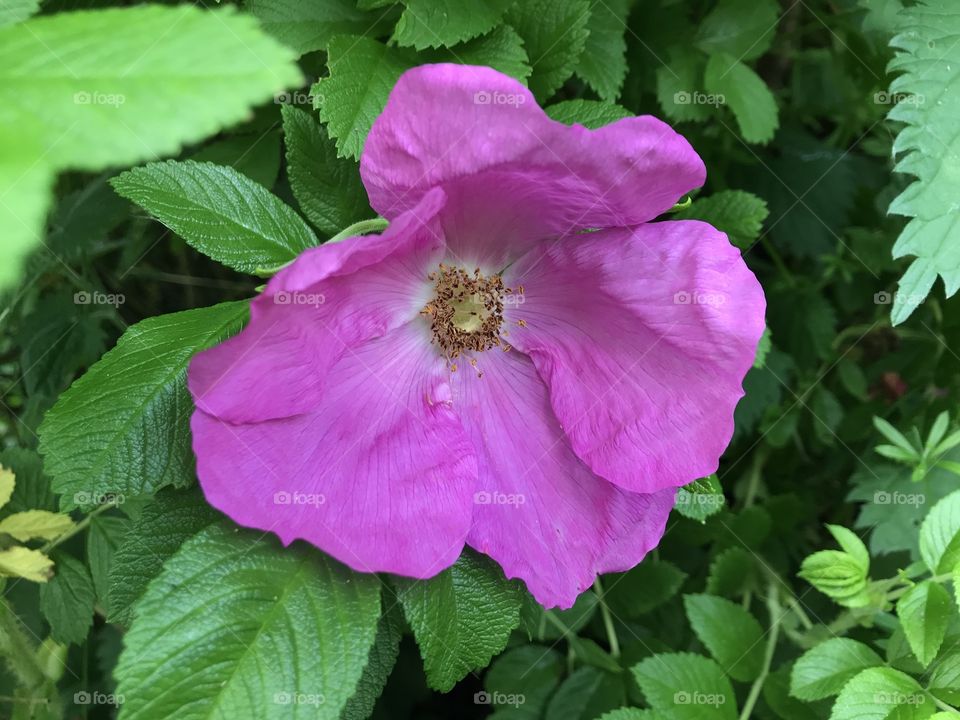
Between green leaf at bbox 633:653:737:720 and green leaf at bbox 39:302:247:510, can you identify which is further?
green leaf at bbox 633:653:737:720

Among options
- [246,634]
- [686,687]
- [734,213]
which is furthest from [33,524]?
[734,213]

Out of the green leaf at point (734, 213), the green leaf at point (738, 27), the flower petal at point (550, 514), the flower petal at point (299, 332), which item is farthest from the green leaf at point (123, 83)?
the green leaf at point (738, 27)

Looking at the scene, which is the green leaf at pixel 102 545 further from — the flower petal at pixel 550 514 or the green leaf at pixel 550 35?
the green leaf at pixel 550 35

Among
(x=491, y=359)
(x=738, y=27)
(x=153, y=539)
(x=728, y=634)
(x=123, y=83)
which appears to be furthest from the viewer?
(x=738, y=27)

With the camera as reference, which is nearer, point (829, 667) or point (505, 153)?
point (505, 153)

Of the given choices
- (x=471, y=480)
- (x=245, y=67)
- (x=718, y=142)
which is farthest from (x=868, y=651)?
(x=245, y=67)

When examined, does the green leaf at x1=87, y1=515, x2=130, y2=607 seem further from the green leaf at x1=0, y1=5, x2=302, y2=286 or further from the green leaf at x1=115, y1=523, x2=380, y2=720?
the green leaf at x1=0, y1=5, x2=302, y2=286

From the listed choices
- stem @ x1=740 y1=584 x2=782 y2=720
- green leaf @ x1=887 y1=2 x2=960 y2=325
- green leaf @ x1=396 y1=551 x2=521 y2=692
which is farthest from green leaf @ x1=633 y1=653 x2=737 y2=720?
green leaf @ x1=887 y1=2 x2=960 y2=325

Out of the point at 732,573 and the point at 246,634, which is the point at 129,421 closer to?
the point at 246,634
